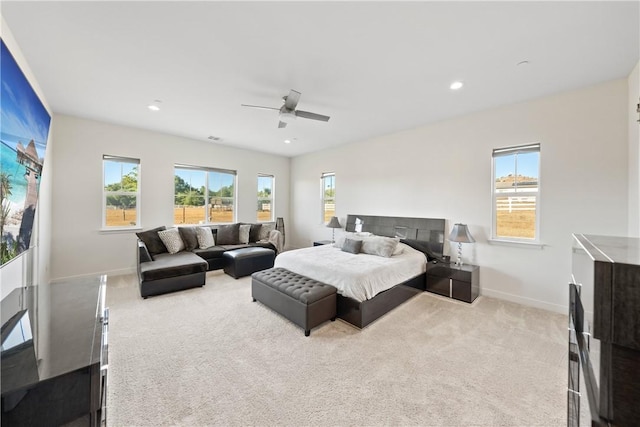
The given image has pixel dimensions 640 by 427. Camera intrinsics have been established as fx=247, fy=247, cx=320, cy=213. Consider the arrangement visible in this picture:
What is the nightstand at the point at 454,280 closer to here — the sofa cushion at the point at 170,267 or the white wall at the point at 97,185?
the sofa cushion at the point at 170,267

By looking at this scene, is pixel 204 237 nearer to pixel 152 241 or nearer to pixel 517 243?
pixel 152 241

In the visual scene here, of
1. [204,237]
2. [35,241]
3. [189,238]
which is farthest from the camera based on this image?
Answer: [204,237]

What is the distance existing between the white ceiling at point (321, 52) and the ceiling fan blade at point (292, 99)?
190 mm

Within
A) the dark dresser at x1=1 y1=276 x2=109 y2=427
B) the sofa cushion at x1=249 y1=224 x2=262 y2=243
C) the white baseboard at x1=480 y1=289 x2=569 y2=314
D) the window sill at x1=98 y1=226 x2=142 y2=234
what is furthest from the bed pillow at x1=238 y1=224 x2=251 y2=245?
the white baseboard at x1=480 y1=289 x2=569 y2=314

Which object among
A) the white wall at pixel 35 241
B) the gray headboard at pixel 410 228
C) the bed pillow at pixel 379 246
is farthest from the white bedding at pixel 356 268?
the white wall at pixel 35 241

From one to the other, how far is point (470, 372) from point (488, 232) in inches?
95.3

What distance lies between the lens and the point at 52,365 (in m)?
1.08

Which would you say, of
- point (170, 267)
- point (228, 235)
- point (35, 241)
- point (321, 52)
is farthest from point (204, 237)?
point (321, 52)

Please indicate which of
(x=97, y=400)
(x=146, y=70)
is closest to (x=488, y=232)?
(x=97, y=400)

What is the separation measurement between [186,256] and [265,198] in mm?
3044

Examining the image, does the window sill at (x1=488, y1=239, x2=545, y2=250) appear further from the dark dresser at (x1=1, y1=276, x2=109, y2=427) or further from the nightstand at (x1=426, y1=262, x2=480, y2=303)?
the dark dresser at (x1=1, y1=276, x2=109, y2=427)

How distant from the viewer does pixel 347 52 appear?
240 cm

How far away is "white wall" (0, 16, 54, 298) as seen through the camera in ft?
6.77

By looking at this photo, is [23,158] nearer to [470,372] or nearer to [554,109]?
[470,372]
